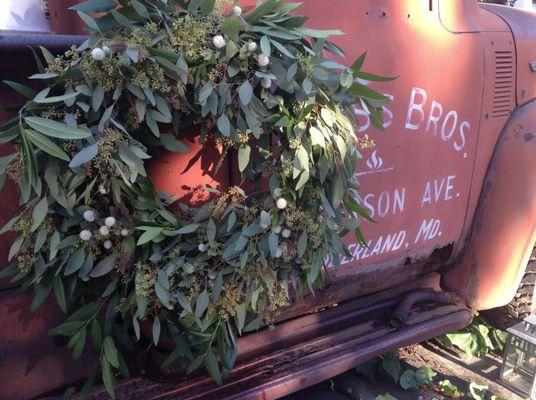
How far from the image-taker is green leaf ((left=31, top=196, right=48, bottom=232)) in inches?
50.5

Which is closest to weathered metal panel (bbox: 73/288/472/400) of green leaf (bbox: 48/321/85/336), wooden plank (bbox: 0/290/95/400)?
wooden plank (bbox: 0/290/95/400)

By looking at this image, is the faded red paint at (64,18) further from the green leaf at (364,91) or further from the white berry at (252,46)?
the green leaf at (364,91)

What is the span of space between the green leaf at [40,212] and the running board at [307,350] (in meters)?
0.77

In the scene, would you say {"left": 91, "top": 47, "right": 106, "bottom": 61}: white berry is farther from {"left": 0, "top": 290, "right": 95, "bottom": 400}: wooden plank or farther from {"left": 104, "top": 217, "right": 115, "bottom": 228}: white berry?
{"left": 0, "top": 290, "right": 95, "bottom": 400}: wooden plank

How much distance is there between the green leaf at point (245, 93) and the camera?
1332mm

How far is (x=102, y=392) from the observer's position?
5.85 ft

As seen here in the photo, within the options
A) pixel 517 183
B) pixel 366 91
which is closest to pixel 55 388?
pixel 366 91

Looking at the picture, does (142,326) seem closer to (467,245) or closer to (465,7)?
(467,245)

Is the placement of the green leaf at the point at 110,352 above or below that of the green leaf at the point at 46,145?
below

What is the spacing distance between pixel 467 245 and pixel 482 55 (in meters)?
0.98

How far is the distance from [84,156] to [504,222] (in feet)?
7.24

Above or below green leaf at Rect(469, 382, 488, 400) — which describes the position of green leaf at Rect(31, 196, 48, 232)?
above

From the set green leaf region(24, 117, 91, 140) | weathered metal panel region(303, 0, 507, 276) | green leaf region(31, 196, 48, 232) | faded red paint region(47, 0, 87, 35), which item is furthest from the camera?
weathered metal panel region(303, 0, 507, 276)

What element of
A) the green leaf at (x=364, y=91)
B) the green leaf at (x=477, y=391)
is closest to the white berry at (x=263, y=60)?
the green leaf at (x=364, y=91)
